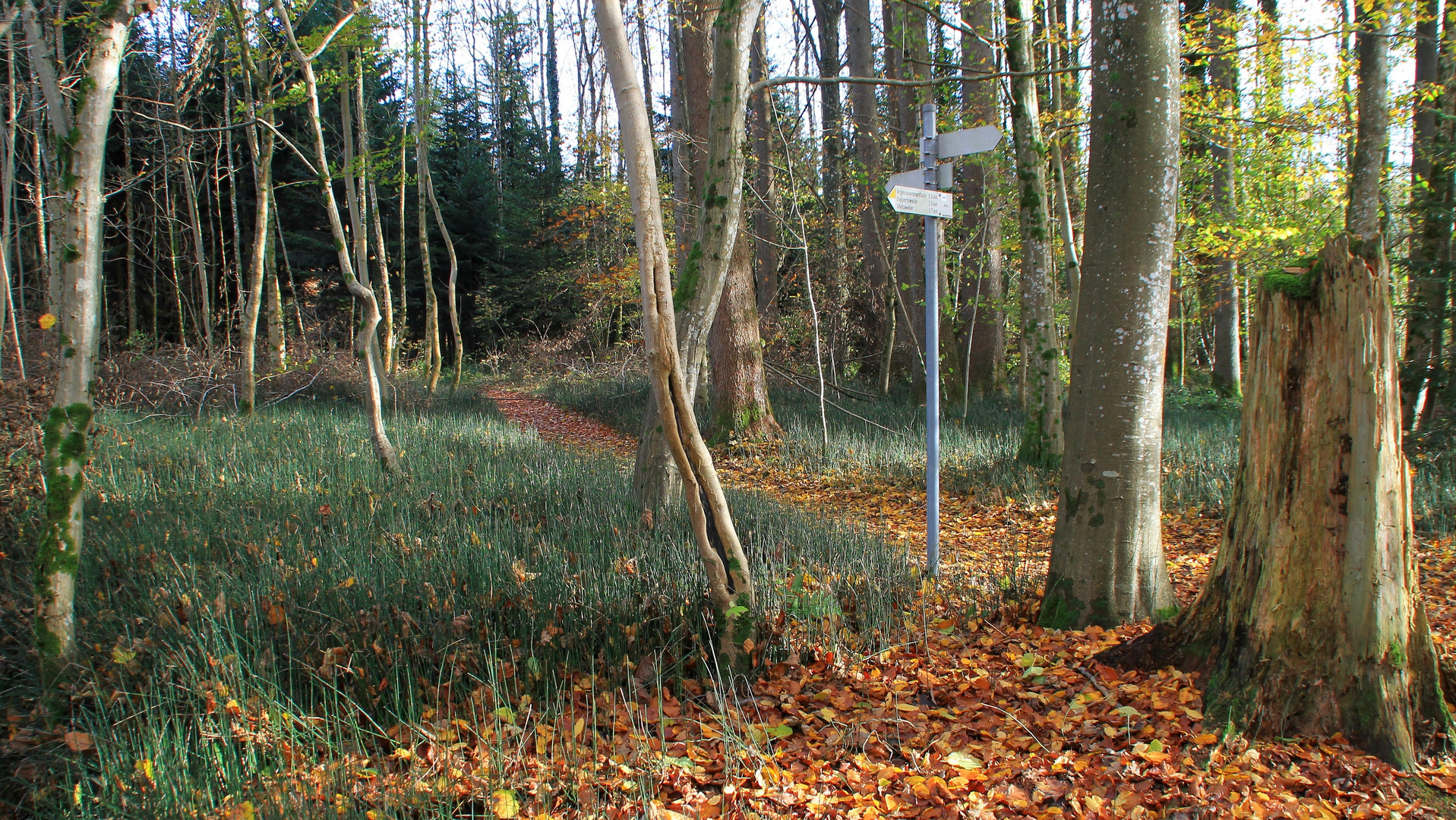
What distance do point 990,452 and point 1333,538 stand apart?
5.39 meters

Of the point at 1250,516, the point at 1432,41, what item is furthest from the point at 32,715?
the point at 1432,41

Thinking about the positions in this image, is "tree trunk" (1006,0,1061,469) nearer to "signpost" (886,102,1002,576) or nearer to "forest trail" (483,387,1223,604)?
"forest trail" (483,387,1223,604)

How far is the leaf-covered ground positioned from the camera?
211 centimetres

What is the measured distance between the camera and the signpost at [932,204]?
155 inches

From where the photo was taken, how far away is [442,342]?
2706 cm

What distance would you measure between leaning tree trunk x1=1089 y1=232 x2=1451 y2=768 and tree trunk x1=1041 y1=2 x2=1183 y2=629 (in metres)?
0.60

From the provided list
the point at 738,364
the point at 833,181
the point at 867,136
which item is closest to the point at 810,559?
the point at 738,364

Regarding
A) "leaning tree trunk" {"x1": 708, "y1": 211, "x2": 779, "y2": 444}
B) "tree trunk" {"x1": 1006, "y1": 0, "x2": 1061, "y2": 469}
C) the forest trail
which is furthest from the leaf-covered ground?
"leaning tree trunk" {"x1": 708, "y1": 211, "x2": 779, "y2": 444}

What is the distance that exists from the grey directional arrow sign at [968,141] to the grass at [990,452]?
249cm

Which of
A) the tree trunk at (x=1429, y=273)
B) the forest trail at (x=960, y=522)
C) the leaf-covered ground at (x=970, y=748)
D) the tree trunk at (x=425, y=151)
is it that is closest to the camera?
the leaf-covered ground at (x=970, y=748)

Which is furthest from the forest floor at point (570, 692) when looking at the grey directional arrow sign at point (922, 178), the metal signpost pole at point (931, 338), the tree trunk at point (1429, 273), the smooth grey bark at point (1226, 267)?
the smooth grey bark at point (1226, 267)

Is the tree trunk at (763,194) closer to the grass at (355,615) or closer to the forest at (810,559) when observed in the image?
Result: the forest at (810,559)

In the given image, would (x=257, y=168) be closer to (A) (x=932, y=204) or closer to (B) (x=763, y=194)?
(B) (x=763, y=194)

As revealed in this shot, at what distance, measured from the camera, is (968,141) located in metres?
3.98
